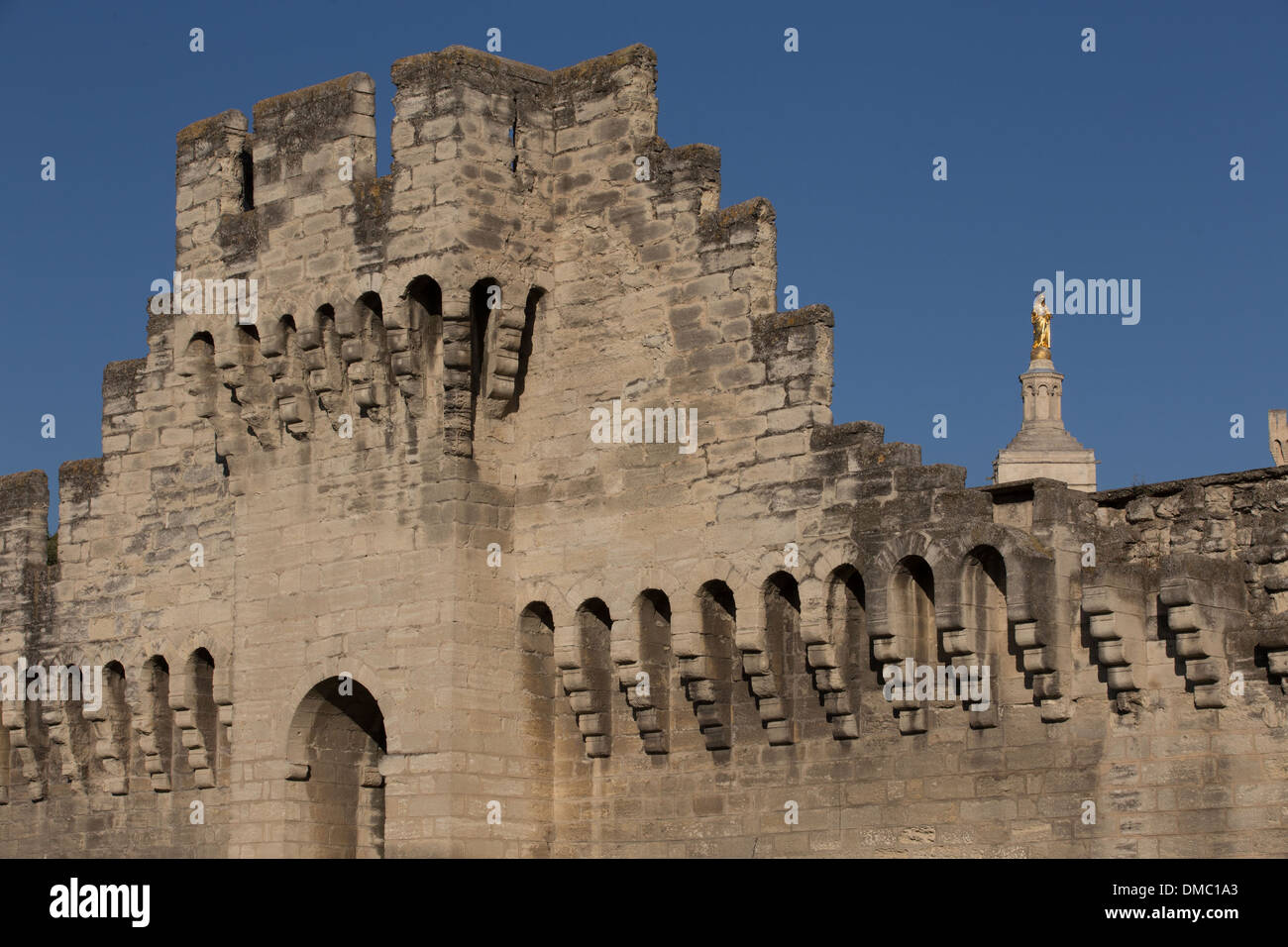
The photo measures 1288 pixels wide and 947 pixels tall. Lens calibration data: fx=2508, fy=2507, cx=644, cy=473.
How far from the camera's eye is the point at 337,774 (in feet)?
72.9

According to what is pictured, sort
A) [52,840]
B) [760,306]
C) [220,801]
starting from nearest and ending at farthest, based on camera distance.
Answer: [760,306]
[220,801]
[52,840]

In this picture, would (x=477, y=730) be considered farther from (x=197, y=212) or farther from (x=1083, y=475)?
(x=1083, y=475)

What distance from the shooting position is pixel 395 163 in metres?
21.3

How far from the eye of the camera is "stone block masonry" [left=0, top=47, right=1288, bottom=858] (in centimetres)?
1798

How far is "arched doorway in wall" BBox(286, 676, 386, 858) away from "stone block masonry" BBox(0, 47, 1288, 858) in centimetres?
3

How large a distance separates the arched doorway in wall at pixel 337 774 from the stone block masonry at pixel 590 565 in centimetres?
3

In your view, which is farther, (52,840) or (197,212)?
(52,840)

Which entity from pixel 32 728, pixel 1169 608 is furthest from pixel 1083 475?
pixel 1169 608

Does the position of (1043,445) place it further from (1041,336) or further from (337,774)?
(337,774)

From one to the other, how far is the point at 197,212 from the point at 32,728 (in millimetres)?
5661

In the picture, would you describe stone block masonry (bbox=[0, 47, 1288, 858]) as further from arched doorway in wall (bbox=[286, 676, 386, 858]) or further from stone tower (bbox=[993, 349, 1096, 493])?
stone tower (bbox=[993, 349, 1096, 493])

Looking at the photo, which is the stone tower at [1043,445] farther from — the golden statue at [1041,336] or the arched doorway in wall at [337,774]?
the arched doorway in wall at [337,774]

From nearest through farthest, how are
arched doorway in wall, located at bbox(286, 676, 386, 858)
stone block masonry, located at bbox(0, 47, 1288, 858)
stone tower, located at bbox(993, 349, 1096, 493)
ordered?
stone block masonry, located at bbox(0, 47, 1288, 858), arched doorway in wall, located at bbox(286, 676, 386, 858), stone tower, located at bbox(993, 349, 1096, 493)

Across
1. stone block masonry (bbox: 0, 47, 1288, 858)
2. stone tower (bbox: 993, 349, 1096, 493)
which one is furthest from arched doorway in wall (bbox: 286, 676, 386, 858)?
stone tower (bbox: 993, 349, 1096, 493)
